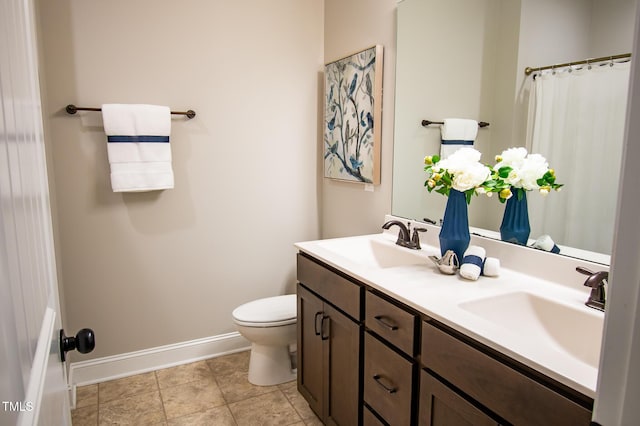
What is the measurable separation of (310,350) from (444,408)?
3.14 feet

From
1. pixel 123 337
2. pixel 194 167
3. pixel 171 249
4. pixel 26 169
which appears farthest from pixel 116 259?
pixel 26 169

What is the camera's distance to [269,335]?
2.32 meters

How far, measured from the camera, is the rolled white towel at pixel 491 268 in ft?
5.06

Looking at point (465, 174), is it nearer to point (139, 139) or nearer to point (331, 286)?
point (331, 286)

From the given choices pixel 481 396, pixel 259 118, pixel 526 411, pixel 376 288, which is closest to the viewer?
pixel 526 411

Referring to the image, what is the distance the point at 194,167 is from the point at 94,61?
78 cm

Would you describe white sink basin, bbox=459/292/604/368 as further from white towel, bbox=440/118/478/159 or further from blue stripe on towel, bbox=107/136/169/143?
blue stripe on towel, bbox=107/136/169/143

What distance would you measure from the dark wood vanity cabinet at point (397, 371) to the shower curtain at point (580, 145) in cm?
65

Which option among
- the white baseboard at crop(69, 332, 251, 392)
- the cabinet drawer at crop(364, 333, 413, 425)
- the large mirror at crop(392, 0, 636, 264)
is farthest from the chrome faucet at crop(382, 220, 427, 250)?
the white baseboard at crop(69, 332, 251, 392)

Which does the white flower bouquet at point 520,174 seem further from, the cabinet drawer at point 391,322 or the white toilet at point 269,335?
the white toilet at point 269,335

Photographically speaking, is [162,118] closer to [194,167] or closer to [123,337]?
[194,167]

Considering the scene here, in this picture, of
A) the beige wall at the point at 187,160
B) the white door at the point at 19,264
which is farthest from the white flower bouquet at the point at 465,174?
the beige wall at the point at 187,160

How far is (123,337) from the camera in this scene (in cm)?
254

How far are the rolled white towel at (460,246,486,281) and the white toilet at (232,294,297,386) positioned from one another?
112cm
